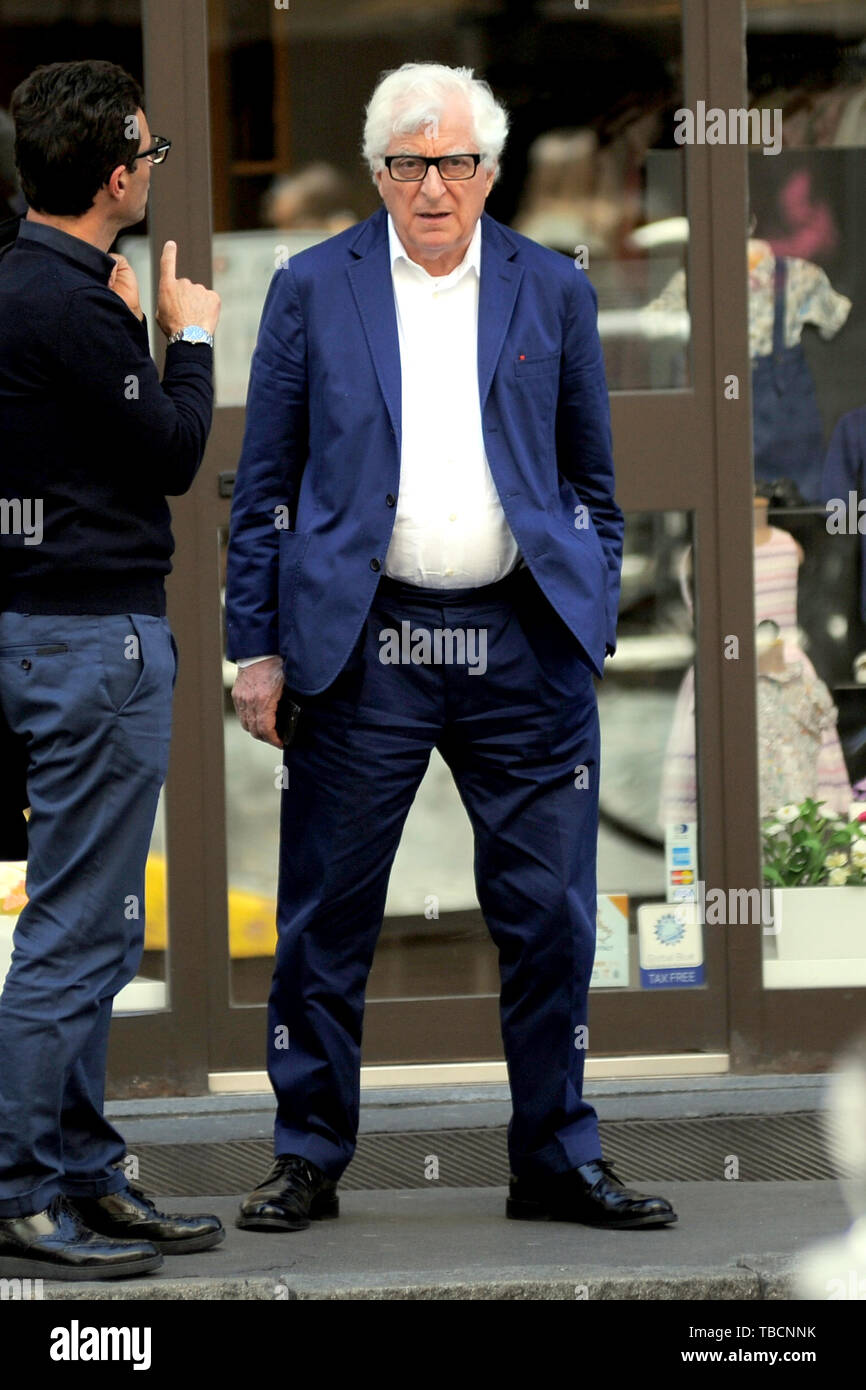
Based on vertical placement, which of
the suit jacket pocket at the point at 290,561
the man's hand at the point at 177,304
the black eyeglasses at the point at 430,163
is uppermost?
the black eyeglasses at the point at 430,163

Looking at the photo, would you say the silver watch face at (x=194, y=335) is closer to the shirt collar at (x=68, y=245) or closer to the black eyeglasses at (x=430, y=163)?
the shirt collar at (x=68, y=245)

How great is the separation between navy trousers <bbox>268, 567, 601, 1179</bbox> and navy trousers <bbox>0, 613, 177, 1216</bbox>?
510 mm

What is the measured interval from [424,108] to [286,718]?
1.16 metres

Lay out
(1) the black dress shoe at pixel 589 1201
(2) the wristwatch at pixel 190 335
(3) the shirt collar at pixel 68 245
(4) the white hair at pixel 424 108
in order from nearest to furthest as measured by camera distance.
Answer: (3) the shirt collar at pixel 68 245 < (2) the wristwatch at pixel 190 335 < (4) the white hair at pixel 424 108 < (1) the black dress shoe at pixel 589 1201

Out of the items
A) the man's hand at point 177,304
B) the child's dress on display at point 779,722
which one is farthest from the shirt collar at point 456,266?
the child's dress on display at point 779,722

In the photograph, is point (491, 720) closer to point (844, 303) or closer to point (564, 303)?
point (564, 303)

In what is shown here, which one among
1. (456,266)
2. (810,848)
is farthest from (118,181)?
(810,848)

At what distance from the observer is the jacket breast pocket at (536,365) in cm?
405

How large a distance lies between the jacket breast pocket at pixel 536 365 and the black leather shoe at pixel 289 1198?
5.11ft

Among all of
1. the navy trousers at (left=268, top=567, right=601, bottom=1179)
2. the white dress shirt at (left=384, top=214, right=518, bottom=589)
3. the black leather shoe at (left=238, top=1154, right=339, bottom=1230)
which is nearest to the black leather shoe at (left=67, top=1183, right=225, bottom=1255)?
the black leather shoe at (left=238, top=1154, right=339, bottom=1230)

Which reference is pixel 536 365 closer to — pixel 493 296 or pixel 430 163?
pixel 493 296

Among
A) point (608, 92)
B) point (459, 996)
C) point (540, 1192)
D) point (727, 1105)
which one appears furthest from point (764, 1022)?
point (608, 92)

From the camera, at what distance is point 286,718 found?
4094 mm

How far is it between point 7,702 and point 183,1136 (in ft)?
5.15
